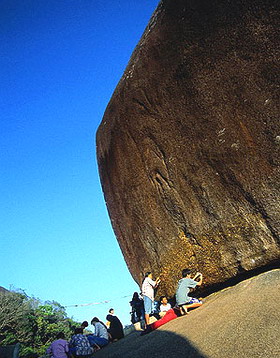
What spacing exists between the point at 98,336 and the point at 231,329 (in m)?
6.11

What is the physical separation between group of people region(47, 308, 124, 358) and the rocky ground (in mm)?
2295

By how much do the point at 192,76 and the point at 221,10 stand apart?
1.16m

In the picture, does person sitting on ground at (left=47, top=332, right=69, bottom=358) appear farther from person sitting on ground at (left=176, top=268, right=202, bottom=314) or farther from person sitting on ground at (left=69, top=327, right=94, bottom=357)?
person sitting on ground at (left=176, top=268, right=202, bottom=314)

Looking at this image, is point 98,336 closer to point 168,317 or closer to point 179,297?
point 168,317

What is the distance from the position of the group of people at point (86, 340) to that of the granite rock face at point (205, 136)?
8.13ft

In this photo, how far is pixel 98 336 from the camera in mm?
8859

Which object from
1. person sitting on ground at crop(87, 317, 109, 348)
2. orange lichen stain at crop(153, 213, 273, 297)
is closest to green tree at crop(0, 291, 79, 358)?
person sitting on ground at crop(87, 317, 109, 348)

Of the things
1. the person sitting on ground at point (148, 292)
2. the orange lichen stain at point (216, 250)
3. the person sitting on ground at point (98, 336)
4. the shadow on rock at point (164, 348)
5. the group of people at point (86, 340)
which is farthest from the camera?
the person sitting on ground at point (98, 336)

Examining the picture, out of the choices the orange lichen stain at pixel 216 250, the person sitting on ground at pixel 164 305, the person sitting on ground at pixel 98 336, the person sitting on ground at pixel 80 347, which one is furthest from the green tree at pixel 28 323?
the orange lichen stain at pixel 216 250

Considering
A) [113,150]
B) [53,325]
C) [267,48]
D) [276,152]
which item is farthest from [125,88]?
[53,325]

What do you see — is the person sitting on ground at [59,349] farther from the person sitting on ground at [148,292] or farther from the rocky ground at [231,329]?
the rocky ground at [231,329]

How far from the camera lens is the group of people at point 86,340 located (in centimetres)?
730

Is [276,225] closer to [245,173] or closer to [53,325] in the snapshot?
[245,173]

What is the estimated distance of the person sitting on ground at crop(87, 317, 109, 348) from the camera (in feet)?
28.3
